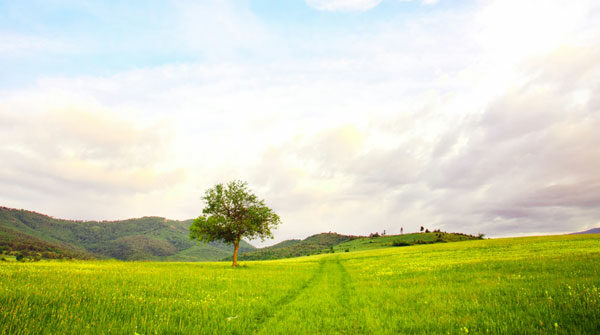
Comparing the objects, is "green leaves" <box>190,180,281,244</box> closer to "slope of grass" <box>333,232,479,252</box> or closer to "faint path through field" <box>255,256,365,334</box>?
"faint path through field" <box>255,256,365,334</box>

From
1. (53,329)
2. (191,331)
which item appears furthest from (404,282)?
(53,329)

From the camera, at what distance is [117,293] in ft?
45.3

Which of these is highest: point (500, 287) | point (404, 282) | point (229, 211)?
point (229, 211)

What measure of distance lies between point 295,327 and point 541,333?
7.57 metres

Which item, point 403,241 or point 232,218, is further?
point 403,241

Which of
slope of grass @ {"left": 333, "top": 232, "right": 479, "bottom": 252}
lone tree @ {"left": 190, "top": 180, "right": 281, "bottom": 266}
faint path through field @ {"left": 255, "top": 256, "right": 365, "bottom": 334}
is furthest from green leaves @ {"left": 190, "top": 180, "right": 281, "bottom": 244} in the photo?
slope of grass @ {"left": 333, "top": 232, "right": 479, "bottom": 252}

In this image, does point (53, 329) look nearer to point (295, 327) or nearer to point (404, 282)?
point (295, 327)

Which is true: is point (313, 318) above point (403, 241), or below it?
above

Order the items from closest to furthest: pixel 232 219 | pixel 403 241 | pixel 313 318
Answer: pixel 313 318 < pixel 232 219 < pixel 403 241

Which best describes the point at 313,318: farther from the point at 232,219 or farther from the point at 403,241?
the point at 403,241

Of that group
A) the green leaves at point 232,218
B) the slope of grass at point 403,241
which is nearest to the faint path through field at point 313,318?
the green leaves at point 232,218

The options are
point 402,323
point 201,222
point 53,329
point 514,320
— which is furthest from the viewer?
point 201,222

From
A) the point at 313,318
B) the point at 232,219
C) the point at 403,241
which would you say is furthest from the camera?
the point at 403,241

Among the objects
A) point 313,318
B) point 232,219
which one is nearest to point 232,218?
point 232,219
